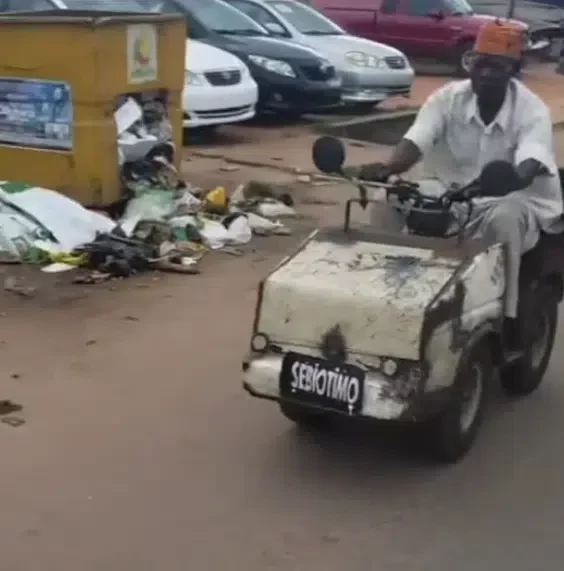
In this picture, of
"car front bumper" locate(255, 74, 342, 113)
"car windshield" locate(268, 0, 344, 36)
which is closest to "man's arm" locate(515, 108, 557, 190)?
"car front bumper" locate(255, 74, 342, 113)

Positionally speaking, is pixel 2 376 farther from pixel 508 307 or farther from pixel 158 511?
pixel 508 307

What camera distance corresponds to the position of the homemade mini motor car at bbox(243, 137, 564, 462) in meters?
4.89

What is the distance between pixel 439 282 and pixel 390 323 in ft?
0.93

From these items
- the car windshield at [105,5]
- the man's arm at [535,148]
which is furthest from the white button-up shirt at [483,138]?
the car windshield at [105,5]

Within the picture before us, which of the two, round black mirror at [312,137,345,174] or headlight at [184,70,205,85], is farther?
headlight at [184,70,205,85]

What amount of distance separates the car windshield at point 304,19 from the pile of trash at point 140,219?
7.90 m

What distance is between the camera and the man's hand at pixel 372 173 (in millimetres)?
5703

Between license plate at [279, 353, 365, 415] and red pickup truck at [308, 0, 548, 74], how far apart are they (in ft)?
59.3

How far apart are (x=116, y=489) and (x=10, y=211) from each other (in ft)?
13.2

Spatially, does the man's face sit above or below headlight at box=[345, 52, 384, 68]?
above

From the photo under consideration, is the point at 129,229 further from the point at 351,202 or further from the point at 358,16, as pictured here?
the point at 358,16

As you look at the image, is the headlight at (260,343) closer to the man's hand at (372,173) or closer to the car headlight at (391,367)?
the car headlight at (391,367)

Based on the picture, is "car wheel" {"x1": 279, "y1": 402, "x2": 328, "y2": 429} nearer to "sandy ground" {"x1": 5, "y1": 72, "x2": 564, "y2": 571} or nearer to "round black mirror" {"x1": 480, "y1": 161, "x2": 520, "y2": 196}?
"sandy ground" {"x1": 5, "y1": 72, "x2": 564, "y2": 571}

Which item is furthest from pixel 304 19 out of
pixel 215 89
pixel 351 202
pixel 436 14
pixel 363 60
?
pixel 351 202
